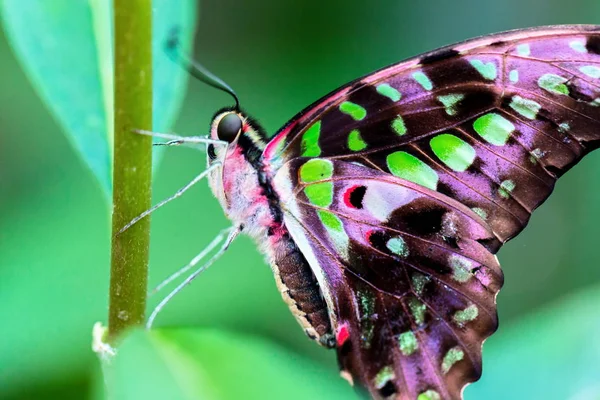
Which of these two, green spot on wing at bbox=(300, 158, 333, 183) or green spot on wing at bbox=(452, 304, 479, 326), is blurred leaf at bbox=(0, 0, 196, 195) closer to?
green spot on wing at bbox=(300, 158, 333, 183)

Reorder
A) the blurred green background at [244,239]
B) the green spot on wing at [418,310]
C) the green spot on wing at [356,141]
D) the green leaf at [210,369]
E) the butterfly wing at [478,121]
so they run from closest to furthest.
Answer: the green leaf at [210,369], the butterfly wing at [478,121], the green spot on wing at [356,141], the green spot on wing at [418,310], the blurred green background at [244,239]

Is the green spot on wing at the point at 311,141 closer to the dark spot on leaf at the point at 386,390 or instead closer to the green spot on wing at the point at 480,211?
the green spot on wing at the point at 480,211

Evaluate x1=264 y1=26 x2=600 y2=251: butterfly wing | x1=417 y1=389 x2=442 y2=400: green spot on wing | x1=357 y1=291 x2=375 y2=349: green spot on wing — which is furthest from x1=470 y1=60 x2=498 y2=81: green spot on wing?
x1=417 y1=389 x2=442 y2=400: green spot on wing

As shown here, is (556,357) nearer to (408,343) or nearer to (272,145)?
(408,343)

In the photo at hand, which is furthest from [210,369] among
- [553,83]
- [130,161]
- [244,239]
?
[244,239]

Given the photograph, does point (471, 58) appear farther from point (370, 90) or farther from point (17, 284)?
point (17, 284)

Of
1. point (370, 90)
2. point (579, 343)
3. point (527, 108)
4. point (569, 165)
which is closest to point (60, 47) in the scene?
point (370, 90)

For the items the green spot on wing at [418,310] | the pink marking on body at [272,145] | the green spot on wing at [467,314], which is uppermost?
the pink marking on body at [272,145]

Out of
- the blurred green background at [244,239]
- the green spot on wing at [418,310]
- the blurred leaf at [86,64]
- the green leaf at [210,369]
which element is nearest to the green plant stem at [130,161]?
the green leaf at [210,369]
